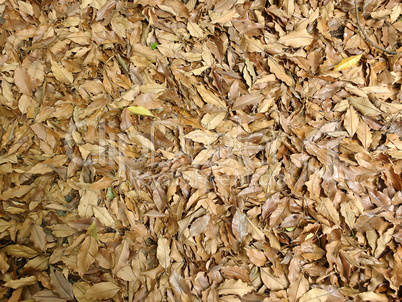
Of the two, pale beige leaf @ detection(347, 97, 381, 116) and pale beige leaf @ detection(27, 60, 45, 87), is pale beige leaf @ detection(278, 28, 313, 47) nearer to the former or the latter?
pale beige leaf @ detection(347, 97, 381, 116)

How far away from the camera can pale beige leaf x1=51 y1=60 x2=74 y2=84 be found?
1.57 m

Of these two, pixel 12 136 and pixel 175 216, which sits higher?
pixel 12 136

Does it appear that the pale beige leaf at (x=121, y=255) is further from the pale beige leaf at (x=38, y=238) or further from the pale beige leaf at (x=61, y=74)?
the pale beige leaf at (x=61, y=74)

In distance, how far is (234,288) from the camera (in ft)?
4.69

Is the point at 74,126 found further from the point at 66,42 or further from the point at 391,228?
the point at 391,228

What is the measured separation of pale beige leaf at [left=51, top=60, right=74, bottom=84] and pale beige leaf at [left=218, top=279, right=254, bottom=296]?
1.25m

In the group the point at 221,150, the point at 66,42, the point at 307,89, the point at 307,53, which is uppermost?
the point at 66,42

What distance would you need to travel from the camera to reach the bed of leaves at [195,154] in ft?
4.82

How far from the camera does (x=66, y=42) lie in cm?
161

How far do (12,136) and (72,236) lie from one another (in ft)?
1.90

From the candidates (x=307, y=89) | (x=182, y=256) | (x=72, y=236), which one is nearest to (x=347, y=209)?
(x=307, y=89)

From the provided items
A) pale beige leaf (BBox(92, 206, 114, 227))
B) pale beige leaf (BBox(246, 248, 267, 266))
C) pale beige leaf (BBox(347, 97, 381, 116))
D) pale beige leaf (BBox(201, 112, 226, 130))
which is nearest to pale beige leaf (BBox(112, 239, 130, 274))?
pale beige leaf (BBox(92, 206, 114, 227))

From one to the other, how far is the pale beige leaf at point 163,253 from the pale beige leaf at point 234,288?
0.89 ft

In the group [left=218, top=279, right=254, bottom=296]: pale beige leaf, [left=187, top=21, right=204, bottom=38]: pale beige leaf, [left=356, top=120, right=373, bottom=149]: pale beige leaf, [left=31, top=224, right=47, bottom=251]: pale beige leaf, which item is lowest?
[left=218, top=279, right=254, bottom=296]: pale beige leaf
